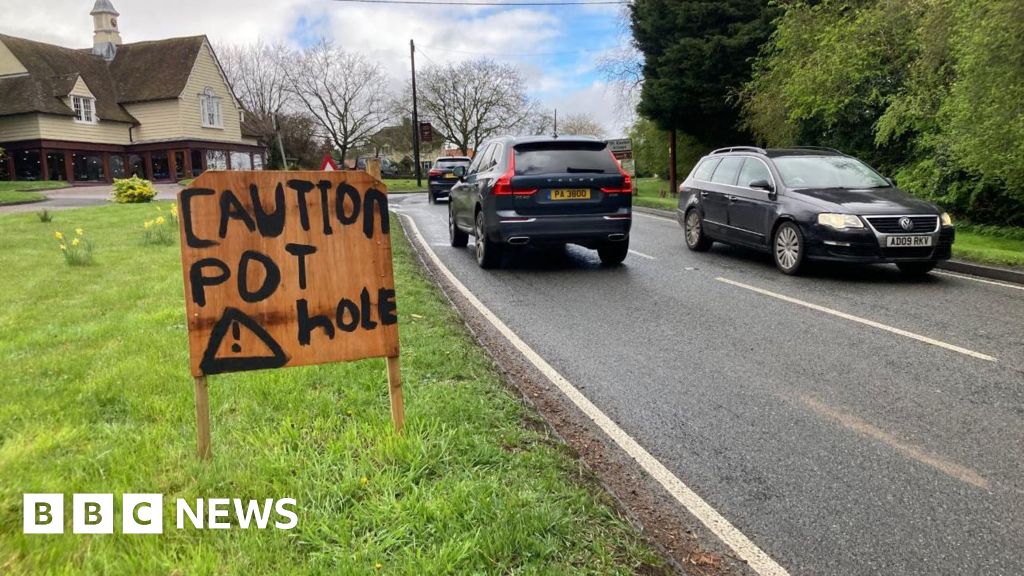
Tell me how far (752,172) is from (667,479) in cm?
802

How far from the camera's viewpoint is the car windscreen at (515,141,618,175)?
30.4ft

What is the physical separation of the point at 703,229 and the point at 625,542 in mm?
9318

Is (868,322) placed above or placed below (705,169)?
below

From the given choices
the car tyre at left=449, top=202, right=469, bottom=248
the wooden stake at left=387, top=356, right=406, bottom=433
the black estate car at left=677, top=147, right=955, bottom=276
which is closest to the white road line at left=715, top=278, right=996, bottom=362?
the black estate car at left=677, top=147, right=955, bottom=276

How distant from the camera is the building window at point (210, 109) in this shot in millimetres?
44406

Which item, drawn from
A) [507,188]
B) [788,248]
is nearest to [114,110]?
[507,188]

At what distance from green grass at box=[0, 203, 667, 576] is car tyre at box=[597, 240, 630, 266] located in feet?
16.1

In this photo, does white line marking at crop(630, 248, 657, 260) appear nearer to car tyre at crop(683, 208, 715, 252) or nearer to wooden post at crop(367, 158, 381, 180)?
car tyre at crop(683, 208, 715, 252)

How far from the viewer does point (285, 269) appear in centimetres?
344

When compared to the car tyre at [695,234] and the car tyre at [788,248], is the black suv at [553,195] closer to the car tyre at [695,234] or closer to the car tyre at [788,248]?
the car tyre at [788,248]

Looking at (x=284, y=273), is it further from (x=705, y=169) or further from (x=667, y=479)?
(x=705, y=169)

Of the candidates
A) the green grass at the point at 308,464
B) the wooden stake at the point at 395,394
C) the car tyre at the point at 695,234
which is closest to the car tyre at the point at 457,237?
the car tyre at the point at 695,234

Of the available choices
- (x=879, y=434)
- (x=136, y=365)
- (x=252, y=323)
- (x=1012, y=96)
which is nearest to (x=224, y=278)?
(x=252, y=323)

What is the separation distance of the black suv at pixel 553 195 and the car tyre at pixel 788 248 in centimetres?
212
